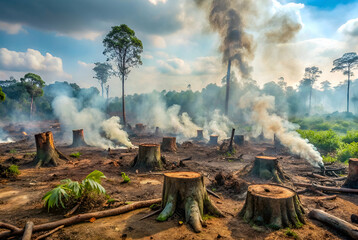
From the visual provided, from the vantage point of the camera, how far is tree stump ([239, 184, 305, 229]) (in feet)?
14.0

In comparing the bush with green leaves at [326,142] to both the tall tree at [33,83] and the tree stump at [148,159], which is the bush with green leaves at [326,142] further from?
the tall tree at [33,83]

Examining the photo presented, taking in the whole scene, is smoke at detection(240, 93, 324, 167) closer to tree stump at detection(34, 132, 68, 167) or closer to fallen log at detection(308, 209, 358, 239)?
fallen log at detection(308, 209, 358, 239)

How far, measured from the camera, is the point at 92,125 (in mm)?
30203

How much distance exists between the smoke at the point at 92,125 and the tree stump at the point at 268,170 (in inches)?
483

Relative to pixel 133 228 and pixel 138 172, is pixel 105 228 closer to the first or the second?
pixel 133 228

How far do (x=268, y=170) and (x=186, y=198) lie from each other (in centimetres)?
510

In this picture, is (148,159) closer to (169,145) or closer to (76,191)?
(76,191)

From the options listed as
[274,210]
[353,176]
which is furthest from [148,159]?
[353,176]

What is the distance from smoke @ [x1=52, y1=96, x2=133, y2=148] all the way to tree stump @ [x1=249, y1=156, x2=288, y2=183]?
40.2 ft

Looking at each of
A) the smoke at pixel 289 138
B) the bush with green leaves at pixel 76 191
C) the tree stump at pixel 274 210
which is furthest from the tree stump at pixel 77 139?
the smoke at pixel 289 138

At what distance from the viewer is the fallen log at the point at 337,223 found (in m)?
3.91

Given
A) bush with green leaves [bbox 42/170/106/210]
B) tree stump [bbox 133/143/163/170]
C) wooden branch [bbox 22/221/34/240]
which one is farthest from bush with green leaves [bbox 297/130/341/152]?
wooden branch [bbox 22/221/34/240]

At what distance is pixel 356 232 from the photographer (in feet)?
12.6

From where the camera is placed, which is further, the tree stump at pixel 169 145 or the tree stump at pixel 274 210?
the tree stump at pixel 169 145
